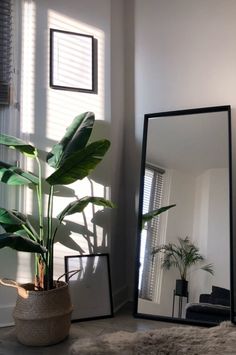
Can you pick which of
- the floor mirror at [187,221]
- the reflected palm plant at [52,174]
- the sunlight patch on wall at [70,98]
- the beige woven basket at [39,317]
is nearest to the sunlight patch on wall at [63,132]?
the sunlight patch on wall at [70,98]

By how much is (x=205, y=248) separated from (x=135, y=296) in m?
0.61

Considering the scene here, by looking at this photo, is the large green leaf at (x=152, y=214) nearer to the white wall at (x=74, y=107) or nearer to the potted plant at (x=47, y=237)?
the white wall at (x=74, y=107)

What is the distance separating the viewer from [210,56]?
2885 millimetres

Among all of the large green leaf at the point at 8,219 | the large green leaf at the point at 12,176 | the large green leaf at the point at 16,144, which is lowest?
the large green leaf at the point at 8,219

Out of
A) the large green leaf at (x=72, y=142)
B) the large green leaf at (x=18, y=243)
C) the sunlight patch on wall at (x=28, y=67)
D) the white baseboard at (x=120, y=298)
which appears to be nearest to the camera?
the large green leaf at (x=18, y=243)

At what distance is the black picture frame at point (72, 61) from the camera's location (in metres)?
2.79

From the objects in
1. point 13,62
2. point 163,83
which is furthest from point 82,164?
point 163,83

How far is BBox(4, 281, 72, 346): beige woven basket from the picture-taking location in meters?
2.26

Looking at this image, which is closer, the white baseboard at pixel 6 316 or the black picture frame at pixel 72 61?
the white baseboard at pixel 6 316

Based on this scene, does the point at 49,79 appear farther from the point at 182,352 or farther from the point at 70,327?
the point at 182,352

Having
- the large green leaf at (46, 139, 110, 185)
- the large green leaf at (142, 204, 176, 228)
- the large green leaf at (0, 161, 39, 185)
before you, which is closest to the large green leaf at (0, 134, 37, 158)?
the large green leaf at (0, 161, 39, 185)

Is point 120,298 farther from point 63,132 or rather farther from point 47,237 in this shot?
point 63,132

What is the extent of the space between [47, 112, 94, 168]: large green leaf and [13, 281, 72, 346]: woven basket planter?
79 centimetres

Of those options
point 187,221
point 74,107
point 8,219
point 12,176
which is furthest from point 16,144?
point 187,221
